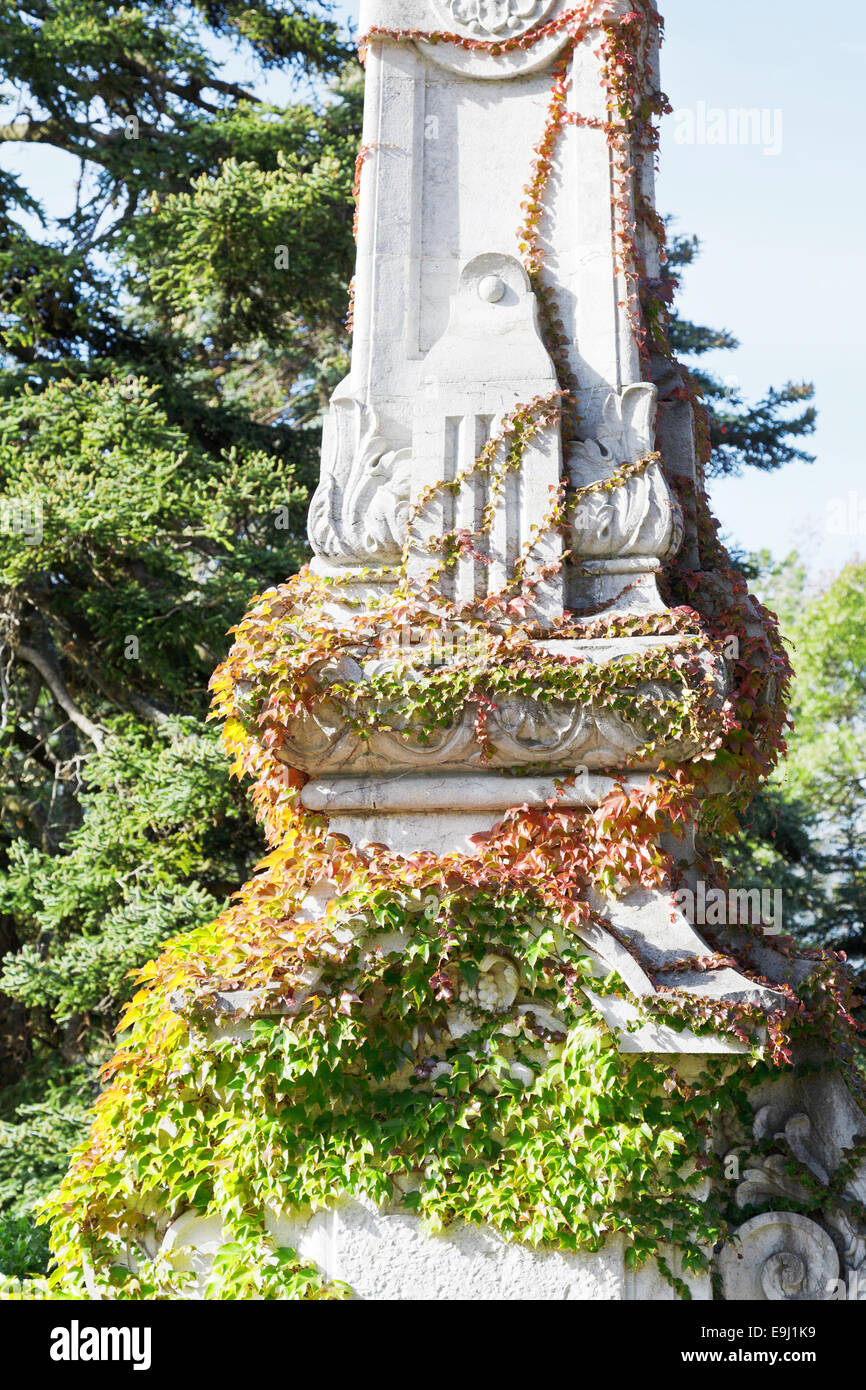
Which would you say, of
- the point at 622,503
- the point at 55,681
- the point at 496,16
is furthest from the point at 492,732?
the point at 55,681

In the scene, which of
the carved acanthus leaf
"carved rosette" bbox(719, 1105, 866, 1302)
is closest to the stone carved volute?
the carved acanthus leaf

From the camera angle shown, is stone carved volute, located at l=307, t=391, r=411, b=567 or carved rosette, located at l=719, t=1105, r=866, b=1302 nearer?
carved rosette, located at l=719, t=1105, r=866, b=1302

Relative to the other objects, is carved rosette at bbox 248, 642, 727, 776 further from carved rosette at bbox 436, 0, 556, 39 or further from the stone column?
carved rosette at bbox 436, 0, 556, 39

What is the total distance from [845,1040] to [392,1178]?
1.59 m

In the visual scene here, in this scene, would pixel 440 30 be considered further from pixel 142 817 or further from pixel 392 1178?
pixel 142 817

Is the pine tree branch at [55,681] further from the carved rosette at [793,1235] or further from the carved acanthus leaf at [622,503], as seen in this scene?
the carved rosette at [793,1235]

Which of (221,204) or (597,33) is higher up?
(221,204)

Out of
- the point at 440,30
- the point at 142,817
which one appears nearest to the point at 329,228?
the point at 142,817

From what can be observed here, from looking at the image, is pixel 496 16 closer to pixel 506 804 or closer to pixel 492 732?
pixel 492 732

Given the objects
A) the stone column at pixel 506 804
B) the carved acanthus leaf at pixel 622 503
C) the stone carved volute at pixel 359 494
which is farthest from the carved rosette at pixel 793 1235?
the stone carved volute at pixel 359 494

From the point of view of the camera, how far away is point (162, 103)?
13320 mm

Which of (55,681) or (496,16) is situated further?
(55,681)

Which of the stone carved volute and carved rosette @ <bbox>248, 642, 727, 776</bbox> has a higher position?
the stone carved volute

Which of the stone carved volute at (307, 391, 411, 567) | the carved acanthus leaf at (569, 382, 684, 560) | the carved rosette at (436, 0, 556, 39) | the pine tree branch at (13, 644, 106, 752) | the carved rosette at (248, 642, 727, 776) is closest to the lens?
the carved rosette at (248, 642, 727, 776)
